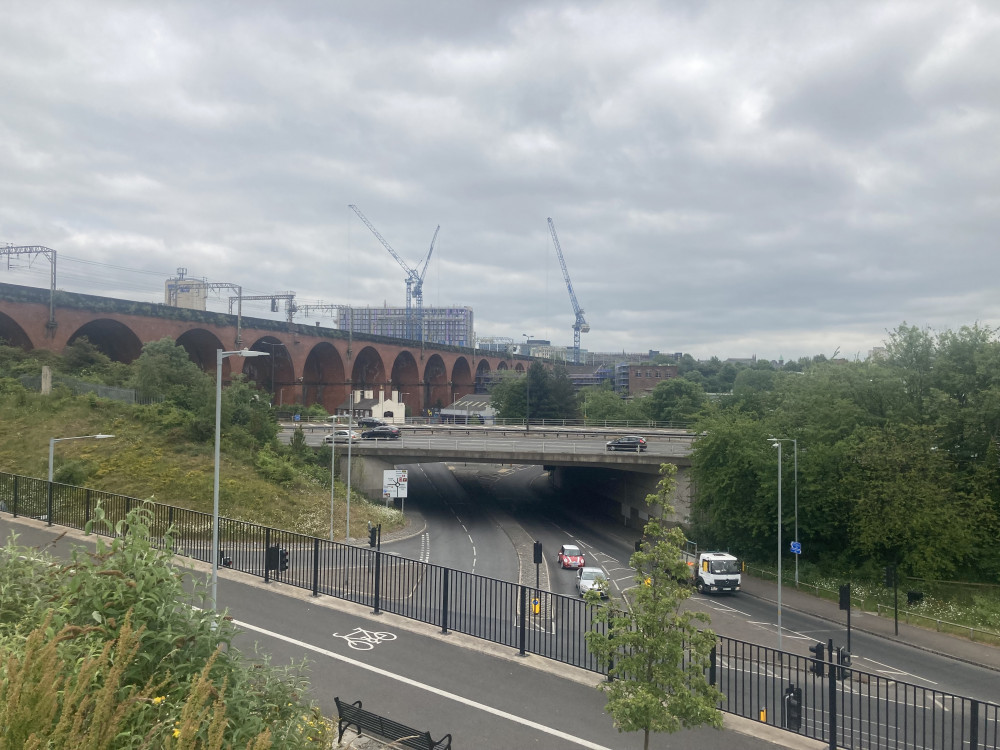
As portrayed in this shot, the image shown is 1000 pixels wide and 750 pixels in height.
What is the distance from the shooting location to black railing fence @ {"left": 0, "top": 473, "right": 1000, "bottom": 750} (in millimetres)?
8164

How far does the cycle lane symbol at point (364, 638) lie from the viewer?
991 cm

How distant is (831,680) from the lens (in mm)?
7777

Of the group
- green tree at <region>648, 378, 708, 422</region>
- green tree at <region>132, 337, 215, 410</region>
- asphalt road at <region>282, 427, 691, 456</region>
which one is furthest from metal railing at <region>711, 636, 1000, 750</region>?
green tree at <region>648, 378, 708, 422</region>

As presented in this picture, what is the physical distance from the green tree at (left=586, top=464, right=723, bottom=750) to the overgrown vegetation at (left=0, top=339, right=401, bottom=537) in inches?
905

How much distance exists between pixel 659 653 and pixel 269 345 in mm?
63084

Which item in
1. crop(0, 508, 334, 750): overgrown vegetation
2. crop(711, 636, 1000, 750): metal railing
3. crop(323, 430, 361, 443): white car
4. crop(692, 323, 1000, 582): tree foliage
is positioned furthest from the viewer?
crop(323, 430, 361, 443): white car

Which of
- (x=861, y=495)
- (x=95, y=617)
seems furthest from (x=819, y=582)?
(x=95, y=617)

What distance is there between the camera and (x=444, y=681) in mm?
8930

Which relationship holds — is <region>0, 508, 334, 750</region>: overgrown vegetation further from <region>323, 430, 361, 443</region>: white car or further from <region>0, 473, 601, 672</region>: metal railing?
<region>323, 430, 361, 443</region>: white car

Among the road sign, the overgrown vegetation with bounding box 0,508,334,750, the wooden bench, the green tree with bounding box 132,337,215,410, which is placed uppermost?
the green tree with bounding box 132,337,215,410

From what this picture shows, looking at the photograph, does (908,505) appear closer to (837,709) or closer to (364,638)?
(837,709)

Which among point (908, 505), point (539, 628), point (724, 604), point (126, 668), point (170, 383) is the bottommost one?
point (724, 604)

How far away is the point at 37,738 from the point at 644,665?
5.70 m

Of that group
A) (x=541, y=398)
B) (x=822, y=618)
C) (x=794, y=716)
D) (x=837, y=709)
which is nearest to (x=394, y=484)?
(x=822, y=618)
